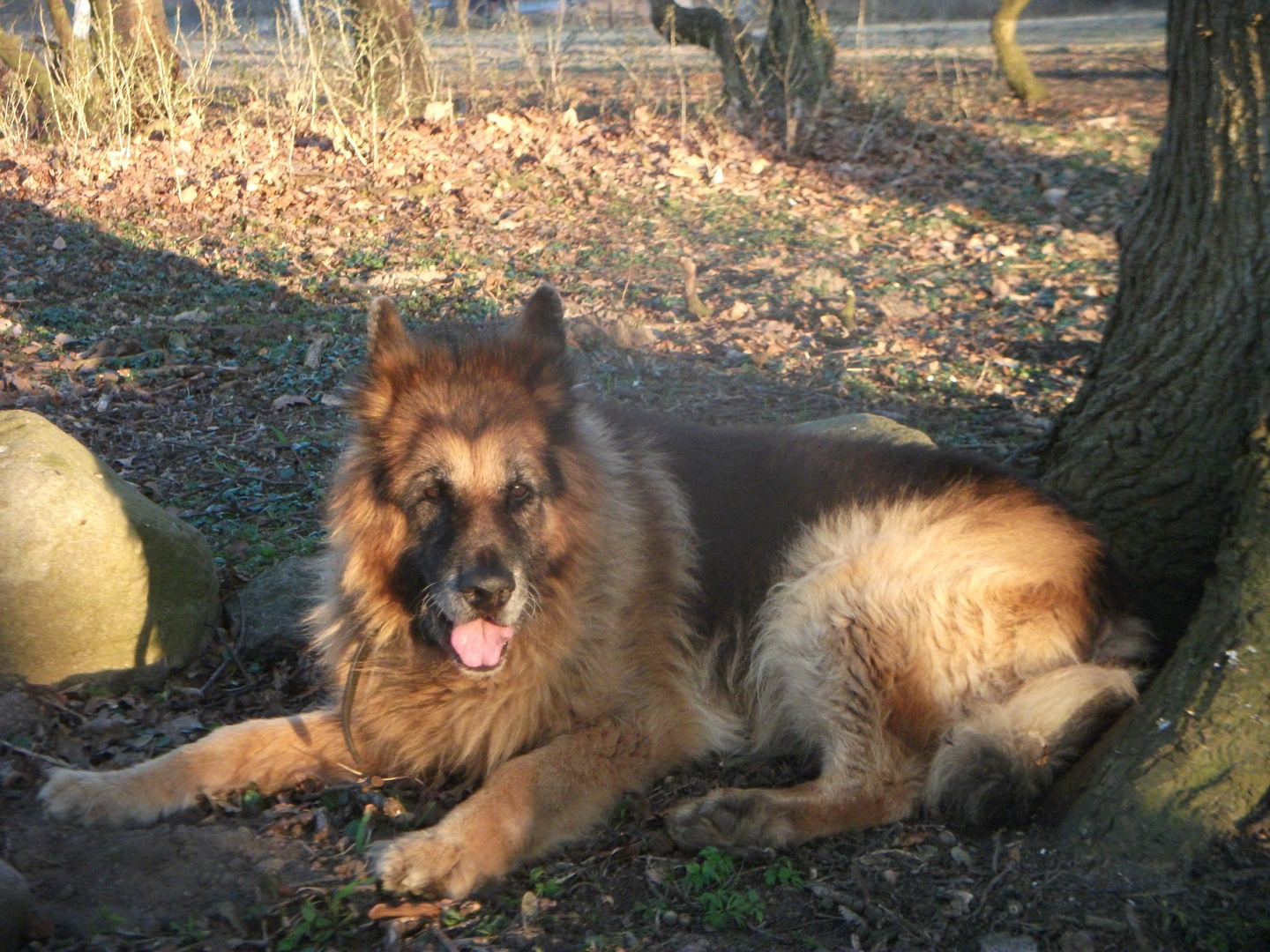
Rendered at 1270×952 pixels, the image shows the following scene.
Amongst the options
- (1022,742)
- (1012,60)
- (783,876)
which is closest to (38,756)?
(783,876)

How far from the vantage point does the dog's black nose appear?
12.0 feet

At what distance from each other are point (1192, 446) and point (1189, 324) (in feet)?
1.78

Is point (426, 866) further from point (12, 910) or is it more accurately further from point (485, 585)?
point (12, 910)

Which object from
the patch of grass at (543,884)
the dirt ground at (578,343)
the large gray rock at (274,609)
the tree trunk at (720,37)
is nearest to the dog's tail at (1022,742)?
the dirt ground at (578,343)

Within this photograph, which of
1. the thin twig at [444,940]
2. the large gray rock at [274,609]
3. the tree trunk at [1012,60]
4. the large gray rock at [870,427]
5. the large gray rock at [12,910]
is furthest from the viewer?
the tree trunk at [1012,60]

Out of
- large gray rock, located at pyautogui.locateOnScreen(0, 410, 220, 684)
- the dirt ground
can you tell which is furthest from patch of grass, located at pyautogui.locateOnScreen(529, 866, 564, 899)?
large gray rock, located at pyautogui.locateOnScreen(0, 410, 220, 684)

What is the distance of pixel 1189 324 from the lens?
15.2 ft

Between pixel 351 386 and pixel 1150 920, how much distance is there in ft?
10.8

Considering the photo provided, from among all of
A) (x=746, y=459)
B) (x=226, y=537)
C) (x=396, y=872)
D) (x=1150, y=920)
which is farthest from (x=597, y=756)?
(x=226, y=537)

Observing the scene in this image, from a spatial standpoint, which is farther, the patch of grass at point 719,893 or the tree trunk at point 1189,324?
the tree trunk at point 1189,324

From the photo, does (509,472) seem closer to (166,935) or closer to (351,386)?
(351,386)

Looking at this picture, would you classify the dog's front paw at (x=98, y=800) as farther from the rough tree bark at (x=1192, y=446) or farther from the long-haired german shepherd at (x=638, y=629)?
the rough tree bark at (x=1192, y=446)

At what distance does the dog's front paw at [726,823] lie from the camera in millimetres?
3795

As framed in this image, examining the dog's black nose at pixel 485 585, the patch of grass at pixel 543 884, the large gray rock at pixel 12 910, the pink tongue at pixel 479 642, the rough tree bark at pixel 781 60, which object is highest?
the rough tree bark at pixel 781 60
